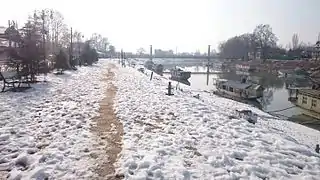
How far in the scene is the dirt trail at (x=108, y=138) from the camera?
5957mm

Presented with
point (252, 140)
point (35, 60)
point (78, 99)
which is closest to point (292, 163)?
point (252, 140)

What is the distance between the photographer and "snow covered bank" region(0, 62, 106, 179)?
5.91 metres

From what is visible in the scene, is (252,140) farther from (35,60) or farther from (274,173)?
(35,60)

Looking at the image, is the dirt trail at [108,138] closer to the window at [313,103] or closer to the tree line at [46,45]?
the tree line at [46,45]

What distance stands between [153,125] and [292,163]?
4.28 metres

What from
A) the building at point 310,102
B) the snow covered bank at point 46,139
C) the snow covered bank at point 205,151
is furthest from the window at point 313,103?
the snow covered bank at point 46,139

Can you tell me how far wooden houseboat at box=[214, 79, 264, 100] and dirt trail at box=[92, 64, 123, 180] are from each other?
30.3 metres

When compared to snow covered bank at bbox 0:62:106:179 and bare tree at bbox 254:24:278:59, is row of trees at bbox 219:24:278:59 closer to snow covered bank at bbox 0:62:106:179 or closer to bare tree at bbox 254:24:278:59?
bare tree at bbox 254:24:278:59

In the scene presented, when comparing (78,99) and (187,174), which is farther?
(78,99)

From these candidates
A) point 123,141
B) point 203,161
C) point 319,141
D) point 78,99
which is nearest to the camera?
point 203,161

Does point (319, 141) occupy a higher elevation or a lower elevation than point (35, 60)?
lower

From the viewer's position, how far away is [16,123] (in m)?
8.99

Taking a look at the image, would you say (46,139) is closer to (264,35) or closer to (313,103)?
(313,103)

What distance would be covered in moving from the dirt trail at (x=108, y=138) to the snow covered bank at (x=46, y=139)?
0.21m
